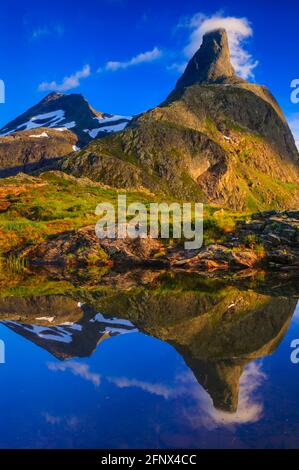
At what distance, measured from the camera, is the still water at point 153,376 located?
9133 millimetres

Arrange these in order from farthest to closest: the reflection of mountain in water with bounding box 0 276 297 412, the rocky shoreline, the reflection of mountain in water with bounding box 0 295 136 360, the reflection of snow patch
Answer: the rocky shoreline → the reflection of snow patch → the reflection of mountain in water with bounding box 0 295 136 360 → the reflection of mountain in water with bounding box 0 276 297 412

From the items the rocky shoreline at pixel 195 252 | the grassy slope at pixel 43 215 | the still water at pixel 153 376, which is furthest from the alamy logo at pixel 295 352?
the grassy slope at pixel 43 215

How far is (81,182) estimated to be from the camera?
95375 mm

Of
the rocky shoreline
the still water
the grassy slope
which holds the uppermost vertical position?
the grassy slope

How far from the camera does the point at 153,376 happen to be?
39.9 ft

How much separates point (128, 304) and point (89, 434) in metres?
12.5

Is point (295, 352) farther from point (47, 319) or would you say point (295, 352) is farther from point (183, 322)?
point (47, 319)

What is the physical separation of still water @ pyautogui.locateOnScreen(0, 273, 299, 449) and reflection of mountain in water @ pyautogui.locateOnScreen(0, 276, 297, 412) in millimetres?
44

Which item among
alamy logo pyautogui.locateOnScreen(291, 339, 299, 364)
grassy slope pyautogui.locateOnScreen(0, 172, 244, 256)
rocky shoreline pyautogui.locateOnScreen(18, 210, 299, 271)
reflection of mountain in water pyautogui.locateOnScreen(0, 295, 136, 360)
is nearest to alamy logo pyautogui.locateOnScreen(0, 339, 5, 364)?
reflection of mountain in water pyautogui.locateOnScreen(0, 295, 136, 360)

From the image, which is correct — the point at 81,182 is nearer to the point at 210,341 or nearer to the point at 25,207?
the point at 25,207

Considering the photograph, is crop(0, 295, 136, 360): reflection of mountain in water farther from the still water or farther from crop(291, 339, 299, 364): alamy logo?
crop(291, 339, 299, 364): alamy logo

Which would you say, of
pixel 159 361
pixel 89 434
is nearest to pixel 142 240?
pixel 159 361

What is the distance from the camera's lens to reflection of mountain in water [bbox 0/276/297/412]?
512 inches

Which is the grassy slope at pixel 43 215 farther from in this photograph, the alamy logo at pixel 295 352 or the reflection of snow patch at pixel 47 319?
the alamy logo at pixel 295 352
